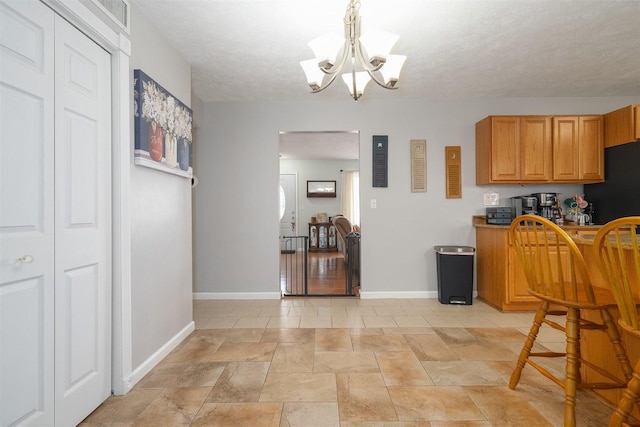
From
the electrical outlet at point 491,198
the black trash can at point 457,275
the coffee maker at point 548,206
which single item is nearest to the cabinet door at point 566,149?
the coffee maker at point 548,206

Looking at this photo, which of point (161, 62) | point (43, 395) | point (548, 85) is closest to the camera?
point (43, 395)

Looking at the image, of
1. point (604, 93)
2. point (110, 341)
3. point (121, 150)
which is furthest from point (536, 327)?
point (604, 93)

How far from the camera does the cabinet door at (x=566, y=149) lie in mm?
3699

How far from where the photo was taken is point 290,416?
171 centimetres

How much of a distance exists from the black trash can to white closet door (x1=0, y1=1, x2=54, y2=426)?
349cm

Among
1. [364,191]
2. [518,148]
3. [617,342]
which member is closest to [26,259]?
[617,342]

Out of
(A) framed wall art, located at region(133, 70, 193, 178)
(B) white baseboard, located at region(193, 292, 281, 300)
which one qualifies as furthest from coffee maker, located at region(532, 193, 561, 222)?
(A) framed wall art, located at region(133, 70, 193, 178)

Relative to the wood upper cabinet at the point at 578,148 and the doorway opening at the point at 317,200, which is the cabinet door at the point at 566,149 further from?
the doorway opening at the point at 317,200

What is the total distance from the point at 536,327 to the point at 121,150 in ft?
8.43

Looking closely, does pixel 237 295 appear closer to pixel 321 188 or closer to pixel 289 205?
pixel 289 205

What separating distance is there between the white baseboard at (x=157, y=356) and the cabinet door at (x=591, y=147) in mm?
4416

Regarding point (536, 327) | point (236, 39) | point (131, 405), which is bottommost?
point (131, 405)

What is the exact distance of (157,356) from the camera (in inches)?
91.7

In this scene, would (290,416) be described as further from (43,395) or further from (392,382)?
(43,395)
